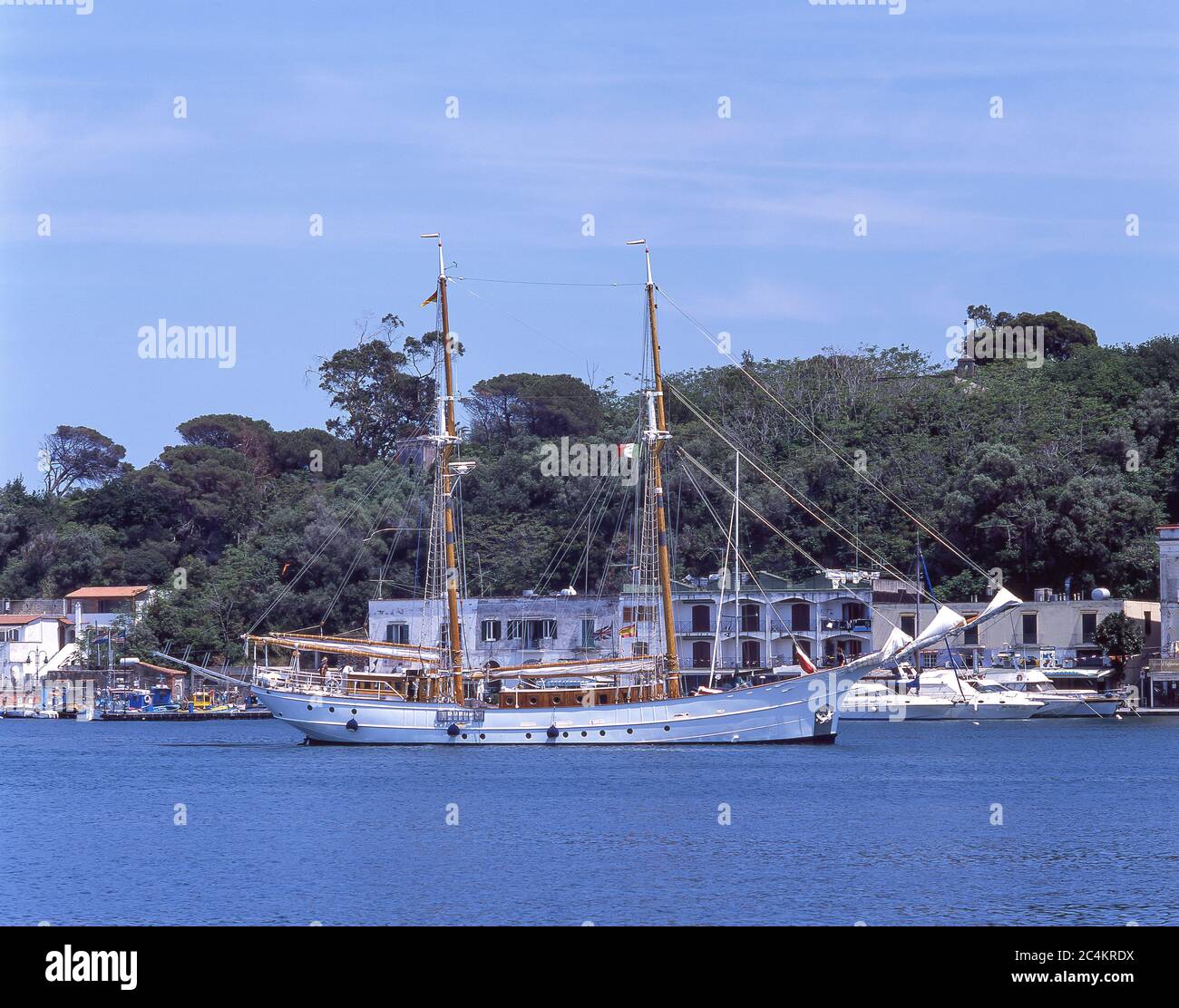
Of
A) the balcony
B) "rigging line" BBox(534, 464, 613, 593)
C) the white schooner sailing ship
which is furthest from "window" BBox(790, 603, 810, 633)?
the white schooner sailing ship

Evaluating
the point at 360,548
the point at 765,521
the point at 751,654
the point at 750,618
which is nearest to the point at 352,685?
the point at 765,521

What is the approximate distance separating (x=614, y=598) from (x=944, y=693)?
59.1 ft

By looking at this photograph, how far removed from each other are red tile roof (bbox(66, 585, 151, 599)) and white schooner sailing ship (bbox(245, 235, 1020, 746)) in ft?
147

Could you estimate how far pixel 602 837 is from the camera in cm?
3975

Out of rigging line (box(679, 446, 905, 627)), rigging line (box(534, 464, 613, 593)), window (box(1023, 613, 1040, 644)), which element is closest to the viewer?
rigging line (box(679, 446, 905, 627))

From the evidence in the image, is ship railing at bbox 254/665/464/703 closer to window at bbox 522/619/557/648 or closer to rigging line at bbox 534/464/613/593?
window at bbox 522/619/557/648


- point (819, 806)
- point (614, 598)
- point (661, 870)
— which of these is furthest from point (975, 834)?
point (614, 598)

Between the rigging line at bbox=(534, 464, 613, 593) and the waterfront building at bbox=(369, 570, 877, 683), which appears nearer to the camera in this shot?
the waterfront building at bbox=(369, 570, 877, 683)

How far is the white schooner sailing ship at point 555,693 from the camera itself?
197ft

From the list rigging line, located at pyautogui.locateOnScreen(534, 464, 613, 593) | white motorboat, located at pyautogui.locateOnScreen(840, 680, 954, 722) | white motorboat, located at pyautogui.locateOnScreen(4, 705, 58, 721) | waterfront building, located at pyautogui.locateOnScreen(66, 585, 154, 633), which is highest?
rigging line, located at pyautogui.locateOnScreen(534, 464, 613, 593)

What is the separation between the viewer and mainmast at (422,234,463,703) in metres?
64.1

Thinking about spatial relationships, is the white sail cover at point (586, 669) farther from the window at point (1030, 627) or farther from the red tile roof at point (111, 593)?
the red tile roof at point (111, 593)

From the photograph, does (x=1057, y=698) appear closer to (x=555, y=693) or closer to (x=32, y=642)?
(x=555, y=693)
